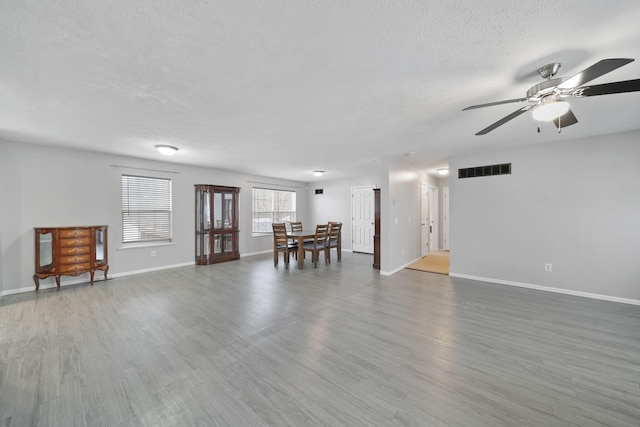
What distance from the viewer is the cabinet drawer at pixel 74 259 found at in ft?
12.9

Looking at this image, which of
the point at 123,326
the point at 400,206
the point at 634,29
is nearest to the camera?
the point at 634,29

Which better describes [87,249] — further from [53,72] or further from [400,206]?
[400,206]

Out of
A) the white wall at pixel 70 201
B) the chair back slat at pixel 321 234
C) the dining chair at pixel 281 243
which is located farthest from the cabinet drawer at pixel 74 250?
the chair back slat at pixel 321 234

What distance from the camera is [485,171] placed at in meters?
4.53

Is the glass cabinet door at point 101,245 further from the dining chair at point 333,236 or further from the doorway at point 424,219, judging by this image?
the doorway at point 424,219

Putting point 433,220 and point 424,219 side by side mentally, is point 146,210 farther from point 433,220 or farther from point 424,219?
point 433,220

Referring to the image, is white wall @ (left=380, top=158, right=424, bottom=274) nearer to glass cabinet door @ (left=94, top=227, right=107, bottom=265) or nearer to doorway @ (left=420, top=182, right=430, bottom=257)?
doorway @ (left=420, top=182, right=430, bottom=257)

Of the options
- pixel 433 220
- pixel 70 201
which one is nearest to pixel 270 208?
pixel 70 201

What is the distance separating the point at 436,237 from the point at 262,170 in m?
6.08

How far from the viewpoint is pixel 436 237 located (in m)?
8.05

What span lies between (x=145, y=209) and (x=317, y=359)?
507 cm

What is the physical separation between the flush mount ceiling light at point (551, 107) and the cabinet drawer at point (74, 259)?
21.2ft

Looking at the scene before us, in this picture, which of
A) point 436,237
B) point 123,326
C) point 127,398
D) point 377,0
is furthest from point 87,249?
point 436,237

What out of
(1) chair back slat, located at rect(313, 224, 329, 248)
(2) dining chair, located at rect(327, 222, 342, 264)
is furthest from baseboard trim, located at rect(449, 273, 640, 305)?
(1) chair back slat, located at rect(313, 224, 329, 248)
